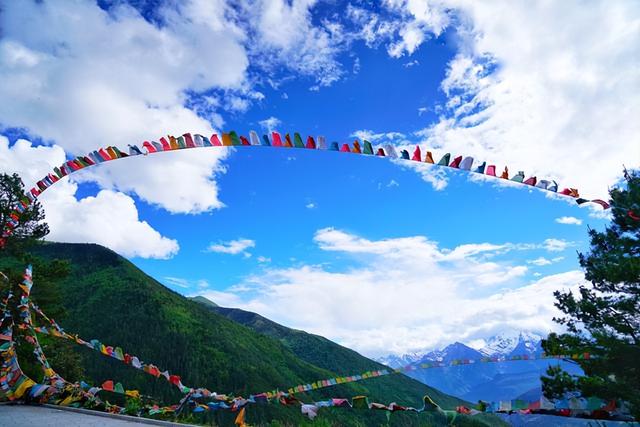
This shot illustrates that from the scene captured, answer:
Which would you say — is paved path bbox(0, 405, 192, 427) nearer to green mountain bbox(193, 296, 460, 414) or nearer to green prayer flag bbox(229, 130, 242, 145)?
green prayer flag bbox(229, 130, 242, 145)

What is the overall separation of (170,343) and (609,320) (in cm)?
7390

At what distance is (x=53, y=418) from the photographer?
30.1 ft

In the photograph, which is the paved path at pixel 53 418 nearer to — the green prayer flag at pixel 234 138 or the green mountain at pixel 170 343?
the green prayer flag at pixel 234 138

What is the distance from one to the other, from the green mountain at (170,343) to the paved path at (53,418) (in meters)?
53.1

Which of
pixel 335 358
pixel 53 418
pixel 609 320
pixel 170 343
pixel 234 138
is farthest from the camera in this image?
pixel 335 358

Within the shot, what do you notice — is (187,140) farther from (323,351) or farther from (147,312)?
(323,351)

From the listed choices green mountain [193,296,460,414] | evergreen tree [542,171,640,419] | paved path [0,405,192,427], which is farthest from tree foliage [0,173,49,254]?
green mountain [193,296,460,414]

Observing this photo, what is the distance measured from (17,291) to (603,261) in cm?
3054

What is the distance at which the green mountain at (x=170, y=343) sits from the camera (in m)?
68.2

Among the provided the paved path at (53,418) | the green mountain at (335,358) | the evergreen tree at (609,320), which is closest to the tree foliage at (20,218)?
the paved path at (53,418)

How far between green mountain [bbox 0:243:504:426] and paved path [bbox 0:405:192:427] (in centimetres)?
5315

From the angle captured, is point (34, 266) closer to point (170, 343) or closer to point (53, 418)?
point (53, 418)

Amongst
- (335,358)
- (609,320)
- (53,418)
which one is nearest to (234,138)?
(53,418)

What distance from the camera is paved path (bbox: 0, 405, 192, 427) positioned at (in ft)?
28.1
